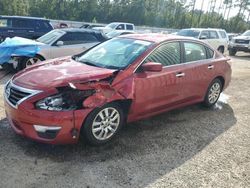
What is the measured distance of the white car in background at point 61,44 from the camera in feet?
30.9

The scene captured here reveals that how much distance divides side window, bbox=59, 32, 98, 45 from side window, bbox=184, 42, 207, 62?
5150 millimetres

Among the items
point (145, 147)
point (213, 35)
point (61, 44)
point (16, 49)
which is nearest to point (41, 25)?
point (61, 44)

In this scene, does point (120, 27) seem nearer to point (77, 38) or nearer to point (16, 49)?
point (77, 38)

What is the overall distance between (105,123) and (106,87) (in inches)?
20.0

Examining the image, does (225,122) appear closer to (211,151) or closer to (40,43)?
(211,151)

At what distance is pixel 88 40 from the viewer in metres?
10.6

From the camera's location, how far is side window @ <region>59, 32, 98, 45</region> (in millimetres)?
10094

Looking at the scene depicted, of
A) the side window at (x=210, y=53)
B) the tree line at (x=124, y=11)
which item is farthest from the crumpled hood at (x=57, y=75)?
the tree line at (x=124, y=11)

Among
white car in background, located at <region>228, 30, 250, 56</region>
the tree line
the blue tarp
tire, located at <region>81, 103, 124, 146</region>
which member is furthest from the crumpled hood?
the tree line

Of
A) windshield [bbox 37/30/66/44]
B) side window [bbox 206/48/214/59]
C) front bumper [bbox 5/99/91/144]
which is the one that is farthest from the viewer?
windshield [bbox 37/30/66/44]

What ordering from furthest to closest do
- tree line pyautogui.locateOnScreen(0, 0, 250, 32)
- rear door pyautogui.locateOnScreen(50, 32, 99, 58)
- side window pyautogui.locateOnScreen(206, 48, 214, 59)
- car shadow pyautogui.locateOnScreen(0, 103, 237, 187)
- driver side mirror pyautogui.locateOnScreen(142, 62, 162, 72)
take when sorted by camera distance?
tree line pyautogui.locateOnScreen(0, 0, 250, 32)
rear door pyautogui.locateOnScreen(50, 32, 99, 58)
side window pyautogui.locateOnScreen(206, 48, 214, 59)
driver side mirror pyautogui.locateOnScreen(142, 62, 162, 72)
car shadow pyautogui.locateOnScreen(0, 103, 237, 187)

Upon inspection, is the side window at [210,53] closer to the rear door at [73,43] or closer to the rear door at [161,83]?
the rear door at [161,83]

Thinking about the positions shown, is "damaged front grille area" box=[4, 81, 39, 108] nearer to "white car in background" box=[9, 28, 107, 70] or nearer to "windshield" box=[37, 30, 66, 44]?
"white car in background" box=[9, 28, 107, 70]

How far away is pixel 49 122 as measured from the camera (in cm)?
401
